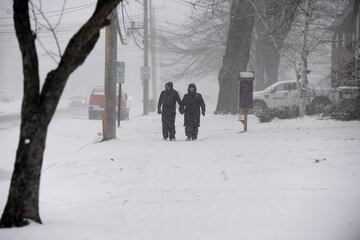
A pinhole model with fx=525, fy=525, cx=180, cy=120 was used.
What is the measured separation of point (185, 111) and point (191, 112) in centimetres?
18

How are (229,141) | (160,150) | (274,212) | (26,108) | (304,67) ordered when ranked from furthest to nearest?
(304,67)
(229,141)
(160,150)
(274,212)
(26,108)

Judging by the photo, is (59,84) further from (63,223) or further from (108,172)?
(108,172)

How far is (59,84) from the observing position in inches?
220

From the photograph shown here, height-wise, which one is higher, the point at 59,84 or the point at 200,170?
the point at 59,84

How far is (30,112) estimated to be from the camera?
5512mm

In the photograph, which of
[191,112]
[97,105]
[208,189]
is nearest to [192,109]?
[191,112]

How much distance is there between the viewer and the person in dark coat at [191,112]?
1488cm

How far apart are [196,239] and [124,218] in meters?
1.24

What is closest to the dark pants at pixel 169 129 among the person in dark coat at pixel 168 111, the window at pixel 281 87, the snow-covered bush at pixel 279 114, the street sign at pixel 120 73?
the person in dark coat at pixel 168 111

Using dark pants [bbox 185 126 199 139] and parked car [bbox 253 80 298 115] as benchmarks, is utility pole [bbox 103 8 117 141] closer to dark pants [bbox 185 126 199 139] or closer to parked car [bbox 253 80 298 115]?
dark pants [bbox 185 126 199 139]

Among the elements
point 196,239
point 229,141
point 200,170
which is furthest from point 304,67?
point 196,239

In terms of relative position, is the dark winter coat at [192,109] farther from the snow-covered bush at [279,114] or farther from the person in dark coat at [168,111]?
the snow-covered bush at [279,114]

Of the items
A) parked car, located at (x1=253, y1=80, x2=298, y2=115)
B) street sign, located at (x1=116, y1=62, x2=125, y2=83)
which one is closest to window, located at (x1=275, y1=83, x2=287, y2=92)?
parked car, located at (x1=253, y1=80, x2=298, y2=115)

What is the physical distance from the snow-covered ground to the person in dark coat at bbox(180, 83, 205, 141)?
542mm
